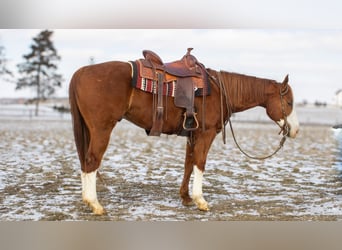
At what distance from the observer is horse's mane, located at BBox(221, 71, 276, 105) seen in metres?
3.25

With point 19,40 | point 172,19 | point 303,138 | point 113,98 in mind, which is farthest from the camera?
point 303,138

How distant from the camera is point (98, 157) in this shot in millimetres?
2863

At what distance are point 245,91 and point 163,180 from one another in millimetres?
1259

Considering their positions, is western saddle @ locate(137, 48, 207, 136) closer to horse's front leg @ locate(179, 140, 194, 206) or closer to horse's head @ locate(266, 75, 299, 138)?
horse's front leg @ locate(179, 140, 194, 206)

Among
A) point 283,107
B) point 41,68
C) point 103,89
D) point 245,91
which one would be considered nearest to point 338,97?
point 283,107

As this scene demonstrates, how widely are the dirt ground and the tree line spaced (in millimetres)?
764

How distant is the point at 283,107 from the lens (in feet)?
10.7

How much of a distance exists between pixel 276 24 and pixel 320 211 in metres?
1.67

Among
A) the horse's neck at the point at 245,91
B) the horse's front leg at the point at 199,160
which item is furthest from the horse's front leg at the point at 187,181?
the horse's neck at the point at 245,91

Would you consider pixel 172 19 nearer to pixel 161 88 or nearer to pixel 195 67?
pixel 195 67

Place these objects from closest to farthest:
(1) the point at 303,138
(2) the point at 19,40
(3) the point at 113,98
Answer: (3) the point at 113,98 < (2) the point at 19,40 < (1) the point at 303,138

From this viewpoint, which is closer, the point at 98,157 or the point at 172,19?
the point at 98,157

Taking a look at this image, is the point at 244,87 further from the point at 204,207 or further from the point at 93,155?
the point at 93,155

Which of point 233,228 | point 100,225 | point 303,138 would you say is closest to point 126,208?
point 100,225
